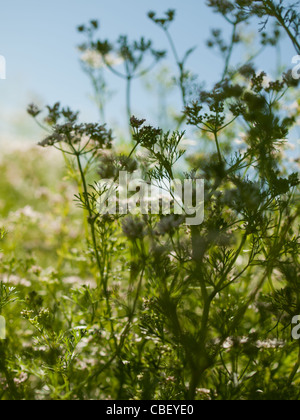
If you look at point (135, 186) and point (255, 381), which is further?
point (135, 186)

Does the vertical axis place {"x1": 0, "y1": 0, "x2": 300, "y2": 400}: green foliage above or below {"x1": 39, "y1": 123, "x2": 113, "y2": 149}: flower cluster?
below

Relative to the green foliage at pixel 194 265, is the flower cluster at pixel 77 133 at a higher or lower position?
higher

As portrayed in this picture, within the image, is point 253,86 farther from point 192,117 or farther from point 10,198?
point 10,198

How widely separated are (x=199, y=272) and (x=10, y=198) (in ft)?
10.2

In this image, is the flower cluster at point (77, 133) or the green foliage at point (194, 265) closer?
the green foliage at point (194, 265)

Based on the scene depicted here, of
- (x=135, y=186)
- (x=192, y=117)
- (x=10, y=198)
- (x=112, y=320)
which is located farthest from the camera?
(x=10, y=198)

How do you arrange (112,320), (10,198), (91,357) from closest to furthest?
1. (112,320)
2. (91,357)
3. (10,198)

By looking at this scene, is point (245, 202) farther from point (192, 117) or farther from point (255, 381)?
point (255, 381)

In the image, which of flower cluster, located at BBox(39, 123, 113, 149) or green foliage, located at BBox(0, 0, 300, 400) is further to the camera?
flower cluster, located at BBox(39, 123, 113, 149)

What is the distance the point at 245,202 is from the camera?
1.17 m

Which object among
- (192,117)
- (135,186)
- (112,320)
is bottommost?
(112,320)

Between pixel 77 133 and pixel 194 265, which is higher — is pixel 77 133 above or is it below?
above

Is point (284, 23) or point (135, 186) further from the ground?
point (284, 23)

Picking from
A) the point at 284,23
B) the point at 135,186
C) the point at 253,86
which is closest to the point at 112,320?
the point at 135,186
